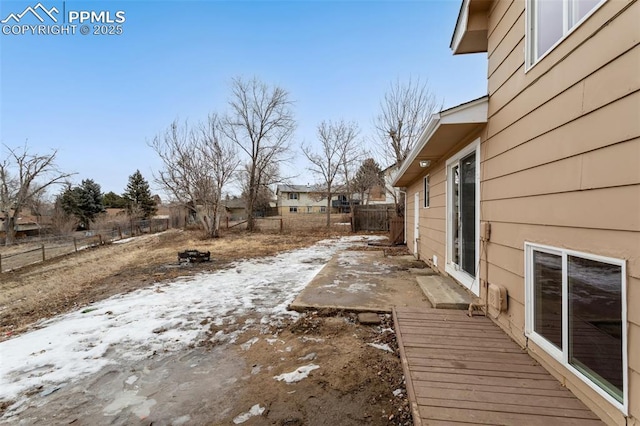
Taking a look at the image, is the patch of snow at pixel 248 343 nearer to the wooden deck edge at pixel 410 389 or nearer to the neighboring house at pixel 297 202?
the wooden deck edge at pixel 410 389

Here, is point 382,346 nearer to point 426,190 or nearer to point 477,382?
point 477,382

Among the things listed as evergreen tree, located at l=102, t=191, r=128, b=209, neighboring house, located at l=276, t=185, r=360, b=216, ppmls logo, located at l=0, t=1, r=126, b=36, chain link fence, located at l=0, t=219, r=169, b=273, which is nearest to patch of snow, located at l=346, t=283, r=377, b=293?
ppmls logo, located at l=0, t=1, r=126, b=36

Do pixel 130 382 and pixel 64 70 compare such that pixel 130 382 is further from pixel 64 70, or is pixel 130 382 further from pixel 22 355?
pixel 64 70

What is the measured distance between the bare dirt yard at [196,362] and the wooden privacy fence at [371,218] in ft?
40.0

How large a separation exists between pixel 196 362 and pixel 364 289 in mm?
2552

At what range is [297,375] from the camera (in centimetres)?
233

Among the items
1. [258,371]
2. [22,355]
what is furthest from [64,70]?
[258,371]

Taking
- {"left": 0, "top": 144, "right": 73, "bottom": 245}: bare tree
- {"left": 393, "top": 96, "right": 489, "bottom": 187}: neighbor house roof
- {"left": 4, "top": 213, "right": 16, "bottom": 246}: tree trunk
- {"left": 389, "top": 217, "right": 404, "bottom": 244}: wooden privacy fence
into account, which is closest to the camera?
{"left": 393, "top": 96, "right": 489, "bottom": 187}: neighbor house roof

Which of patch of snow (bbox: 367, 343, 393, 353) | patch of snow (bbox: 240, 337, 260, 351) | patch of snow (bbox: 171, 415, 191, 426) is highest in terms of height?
patch of snow (bbox: 367, 343, 393, 353)

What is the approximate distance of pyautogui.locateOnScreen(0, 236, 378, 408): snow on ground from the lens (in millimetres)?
2609

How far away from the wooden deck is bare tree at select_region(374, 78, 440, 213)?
11.1 m

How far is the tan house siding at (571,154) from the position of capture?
1.35m

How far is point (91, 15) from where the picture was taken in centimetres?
625

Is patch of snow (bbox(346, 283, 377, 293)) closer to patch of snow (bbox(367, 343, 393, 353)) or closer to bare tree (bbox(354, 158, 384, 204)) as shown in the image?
patch of snow (bbox(367, 343, 393, 353))
